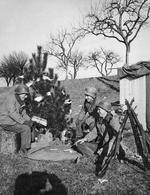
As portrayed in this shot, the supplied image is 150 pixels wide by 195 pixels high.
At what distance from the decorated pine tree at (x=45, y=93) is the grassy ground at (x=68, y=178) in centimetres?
159

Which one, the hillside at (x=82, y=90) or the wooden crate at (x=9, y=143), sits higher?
the hillside at (x=82, y=90)

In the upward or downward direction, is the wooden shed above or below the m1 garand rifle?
above

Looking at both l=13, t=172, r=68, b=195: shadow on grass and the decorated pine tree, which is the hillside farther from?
l=13, t=172, r=68, b=195: shadow on grass

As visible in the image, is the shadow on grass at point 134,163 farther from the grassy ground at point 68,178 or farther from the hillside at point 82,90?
the hillside at point 82,90

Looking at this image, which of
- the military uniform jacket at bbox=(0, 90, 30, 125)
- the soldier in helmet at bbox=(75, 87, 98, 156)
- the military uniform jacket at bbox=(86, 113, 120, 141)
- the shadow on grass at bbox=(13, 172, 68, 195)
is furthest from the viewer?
the soldier in helmet at bbox=(75, 87, 98, 156)

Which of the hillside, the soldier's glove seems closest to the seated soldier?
the soldier's glove

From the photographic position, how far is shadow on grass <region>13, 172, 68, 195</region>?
3.93 metres

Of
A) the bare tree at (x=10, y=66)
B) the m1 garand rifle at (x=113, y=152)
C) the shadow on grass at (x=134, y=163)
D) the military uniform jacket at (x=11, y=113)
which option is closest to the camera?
the m1 garand rifle at (x=113, y=152)

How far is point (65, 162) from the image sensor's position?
218 inches

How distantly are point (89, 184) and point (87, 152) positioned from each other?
153 centimetres

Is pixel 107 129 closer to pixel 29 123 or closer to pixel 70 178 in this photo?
pixel 70 178

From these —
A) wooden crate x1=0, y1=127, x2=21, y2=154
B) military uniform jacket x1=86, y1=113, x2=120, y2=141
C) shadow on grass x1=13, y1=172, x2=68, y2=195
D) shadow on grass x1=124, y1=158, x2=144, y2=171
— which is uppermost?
military uniform jacket x1=86, y1=113, x2=120, y2=141

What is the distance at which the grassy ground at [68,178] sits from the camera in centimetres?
399

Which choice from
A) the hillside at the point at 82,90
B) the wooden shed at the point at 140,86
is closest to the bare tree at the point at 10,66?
the hillside at the point at 82,90
